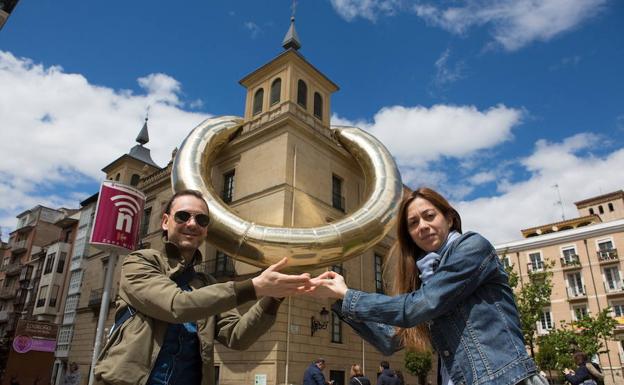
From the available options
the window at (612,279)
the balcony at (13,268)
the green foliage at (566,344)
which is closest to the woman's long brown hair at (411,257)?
the green foliage at (566,344)

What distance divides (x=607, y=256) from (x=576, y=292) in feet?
12.1

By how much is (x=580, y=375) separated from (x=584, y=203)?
4792 cm

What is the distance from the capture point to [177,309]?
5.52 ft

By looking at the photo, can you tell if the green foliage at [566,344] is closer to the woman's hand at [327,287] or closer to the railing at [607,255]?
the railing at [607,255]

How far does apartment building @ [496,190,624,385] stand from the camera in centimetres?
3135

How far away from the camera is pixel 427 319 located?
1.71 m

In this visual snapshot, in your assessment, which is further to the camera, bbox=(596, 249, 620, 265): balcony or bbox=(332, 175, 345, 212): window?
bbox=(596, 249, 620, 265): balcony

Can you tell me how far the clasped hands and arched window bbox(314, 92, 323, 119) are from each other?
61.1 ft

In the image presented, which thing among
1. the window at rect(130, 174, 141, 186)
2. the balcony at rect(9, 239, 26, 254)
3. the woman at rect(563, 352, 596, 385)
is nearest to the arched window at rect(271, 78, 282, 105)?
the woman at rect(563, 352, 596, 385)

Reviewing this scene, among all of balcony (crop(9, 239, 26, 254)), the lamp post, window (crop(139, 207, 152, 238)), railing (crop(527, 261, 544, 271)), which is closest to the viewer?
the lamp post

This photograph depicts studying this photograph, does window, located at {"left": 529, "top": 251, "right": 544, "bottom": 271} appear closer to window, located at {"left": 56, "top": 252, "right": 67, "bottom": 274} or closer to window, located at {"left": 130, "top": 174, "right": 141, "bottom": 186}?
window, located at {"left": 130, "top": 174, "right": 141, "bottom": 186}

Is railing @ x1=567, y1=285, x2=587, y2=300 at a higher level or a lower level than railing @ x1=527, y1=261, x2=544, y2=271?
lower

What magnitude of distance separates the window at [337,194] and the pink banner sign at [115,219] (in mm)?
11476

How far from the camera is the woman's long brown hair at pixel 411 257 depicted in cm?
206
